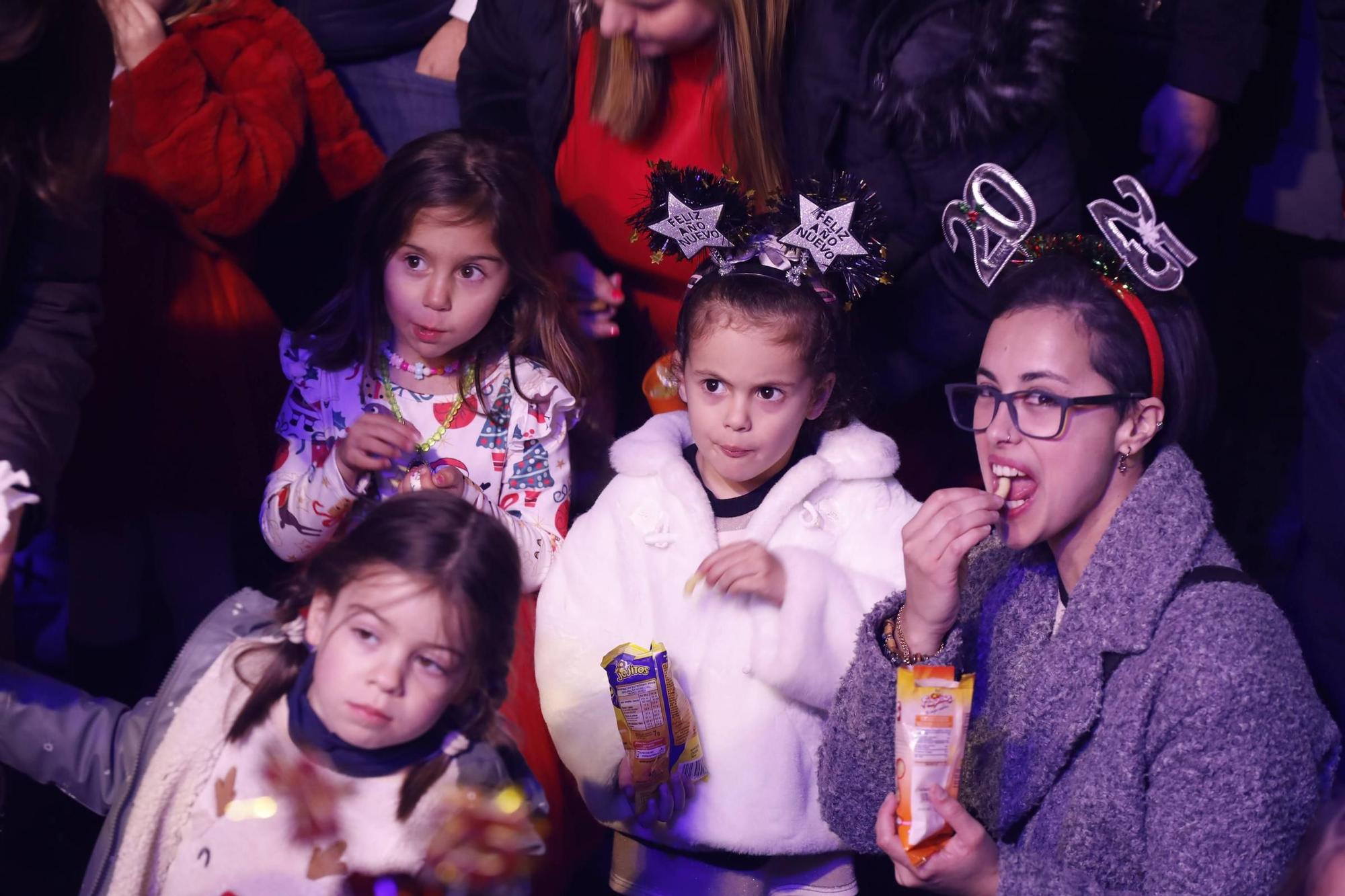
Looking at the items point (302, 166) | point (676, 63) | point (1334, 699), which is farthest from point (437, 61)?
point (1334, 699)

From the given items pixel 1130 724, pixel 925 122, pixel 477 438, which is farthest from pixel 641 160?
pixel 1130 724

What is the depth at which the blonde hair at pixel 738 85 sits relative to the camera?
2.03m

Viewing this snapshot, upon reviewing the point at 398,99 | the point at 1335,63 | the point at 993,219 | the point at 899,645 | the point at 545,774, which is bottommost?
the point at 545,774

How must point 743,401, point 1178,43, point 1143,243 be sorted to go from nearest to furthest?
point 1143,243
point 743,401
point 1178,43

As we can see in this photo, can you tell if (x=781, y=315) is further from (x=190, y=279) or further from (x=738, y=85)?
(x=190, y=279)

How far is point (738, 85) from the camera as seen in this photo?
206 centimetres

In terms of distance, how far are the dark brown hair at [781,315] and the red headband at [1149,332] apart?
1.42 ft

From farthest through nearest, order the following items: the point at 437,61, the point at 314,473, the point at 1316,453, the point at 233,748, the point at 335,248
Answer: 1. the point at 437,61
2. the point at 335,248
3. the point at 1316,453
4. the point at 314,473
5. the point at 233,748

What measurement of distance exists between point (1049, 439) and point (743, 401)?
450 millimetres

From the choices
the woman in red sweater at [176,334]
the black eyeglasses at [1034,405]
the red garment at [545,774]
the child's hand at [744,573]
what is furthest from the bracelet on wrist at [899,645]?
the woman in red sweater at [176,334]

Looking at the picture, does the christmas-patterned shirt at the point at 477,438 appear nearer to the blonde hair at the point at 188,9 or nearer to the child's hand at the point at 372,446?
the child's hand at the point at 372,446

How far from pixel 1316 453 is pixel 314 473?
5.02 ft

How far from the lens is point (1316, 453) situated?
199 cm

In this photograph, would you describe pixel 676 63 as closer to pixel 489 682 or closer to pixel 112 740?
pixel 489 682
